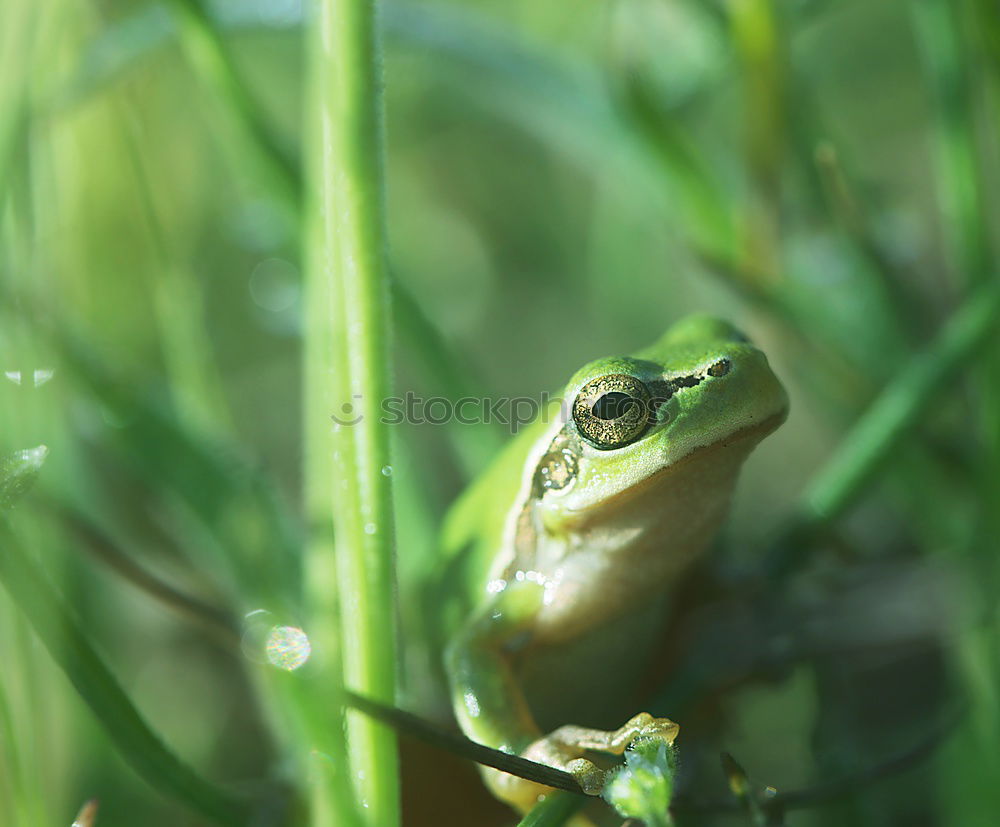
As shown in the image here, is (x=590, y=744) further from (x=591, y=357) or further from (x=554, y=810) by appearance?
(x=591, y=357)

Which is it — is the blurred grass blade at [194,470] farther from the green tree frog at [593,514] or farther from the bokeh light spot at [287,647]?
the bokeh light spot at [287,647]

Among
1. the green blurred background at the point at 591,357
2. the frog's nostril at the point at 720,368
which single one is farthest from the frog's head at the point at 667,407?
the green blurred background at the point at 591,357

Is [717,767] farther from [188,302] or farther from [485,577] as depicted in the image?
[188,302]

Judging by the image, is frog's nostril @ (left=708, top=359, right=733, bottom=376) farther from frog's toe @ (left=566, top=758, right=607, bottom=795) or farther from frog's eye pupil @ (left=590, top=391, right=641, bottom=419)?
frog's toe @ (left=566, top=758, right=607, bottom=795)

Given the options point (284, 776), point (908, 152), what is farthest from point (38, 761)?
point (908, 152)

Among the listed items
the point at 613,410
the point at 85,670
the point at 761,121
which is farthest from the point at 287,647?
the point at 761,121

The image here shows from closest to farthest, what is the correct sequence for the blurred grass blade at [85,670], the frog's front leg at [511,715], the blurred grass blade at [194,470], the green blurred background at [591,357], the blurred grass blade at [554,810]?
the blurred grass blade at [85,670], the blurred grass blade at [554,810], the frog's front leg at [511,715], the green blurred background at [591,357], the blurred grass blade at [194,470]

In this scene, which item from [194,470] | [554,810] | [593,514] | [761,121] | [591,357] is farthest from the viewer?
[591,357]

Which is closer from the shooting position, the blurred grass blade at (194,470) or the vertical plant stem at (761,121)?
the blurred grass blade at (194,470)
